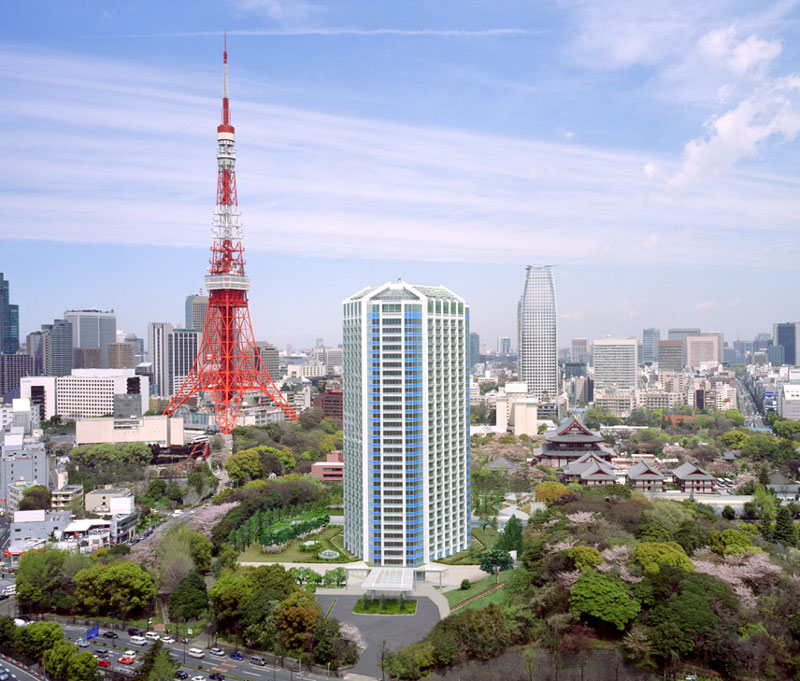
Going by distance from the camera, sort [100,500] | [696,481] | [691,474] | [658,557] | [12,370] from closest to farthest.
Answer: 1. [658,557]
2. [100,500]
3. [696,481]
4. [691,474]
5. [12,370]

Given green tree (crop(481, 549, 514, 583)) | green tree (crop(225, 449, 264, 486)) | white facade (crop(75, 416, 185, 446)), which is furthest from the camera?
white facade (crop(75, 416, 185, 446))

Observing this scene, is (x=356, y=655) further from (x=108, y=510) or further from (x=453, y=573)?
(x=108, y=510)

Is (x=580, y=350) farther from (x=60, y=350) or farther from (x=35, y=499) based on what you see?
(x=35, y=499)

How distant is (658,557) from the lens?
20297mm

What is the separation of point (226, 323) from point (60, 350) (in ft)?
204

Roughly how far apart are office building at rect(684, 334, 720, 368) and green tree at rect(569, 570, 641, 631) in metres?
118

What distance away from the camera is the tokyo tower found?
43719 millimetres

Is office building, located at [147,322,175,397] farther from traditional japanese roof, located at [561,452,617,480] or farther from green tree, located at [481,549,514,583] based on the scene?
green tree, located at [481,549,514,583]

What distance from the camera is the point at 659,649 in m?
17.2

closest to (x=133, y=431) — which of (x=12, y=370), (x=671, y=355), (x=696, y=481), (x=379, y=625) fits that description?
(x=379, y=625)

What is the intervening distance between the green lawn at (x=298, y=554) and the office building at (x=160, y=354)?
70.0 metres

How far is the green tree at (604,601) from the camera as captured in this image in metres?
18.4

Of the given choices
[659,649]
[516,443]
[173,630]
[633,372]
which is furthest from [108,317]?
[659,649]

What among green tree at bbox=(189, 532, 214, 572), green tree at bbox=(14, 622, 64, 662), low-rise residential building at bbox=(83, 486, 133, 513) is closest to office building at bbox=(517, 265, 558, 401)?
low-rise residential building at bbox=(83, 486, 133, 513)
